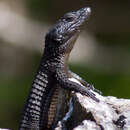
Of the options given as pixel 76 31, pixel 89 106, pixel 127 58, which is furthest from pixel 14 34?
pixel 89 106

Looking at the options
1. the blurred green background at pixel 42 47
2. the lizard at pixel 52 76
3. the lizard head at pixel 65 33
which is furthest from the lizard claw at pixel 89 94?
the blurred green background at pixel 42 47

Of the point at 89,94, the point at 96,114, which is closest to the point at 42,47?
the point at 89,94

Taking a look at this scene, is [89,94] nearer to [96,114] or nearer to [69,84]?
[69,84]

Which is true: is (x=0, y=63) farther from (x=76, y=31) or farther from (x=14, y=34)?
(x=76, y=31)

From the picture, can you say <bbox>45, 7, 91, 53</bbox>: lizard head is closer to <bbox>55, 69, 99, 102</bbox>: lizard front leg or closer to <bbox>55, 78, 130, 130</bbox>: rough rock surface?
<bbox>55, 69, 99, 102</bbox>: lizard front leg

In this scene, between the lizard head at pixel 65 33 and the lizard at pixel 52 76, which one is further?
the lizard head at pixel 65 33

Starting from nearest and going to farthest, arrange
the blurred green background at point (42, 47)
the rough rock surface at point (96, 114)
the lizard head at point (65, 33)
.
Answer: the rough rock surface at point (96, 114), the lizard head at point (65, 33), the blurred green background at point (42, 47)

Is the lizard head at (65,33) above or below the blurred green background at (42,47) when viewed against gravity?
below

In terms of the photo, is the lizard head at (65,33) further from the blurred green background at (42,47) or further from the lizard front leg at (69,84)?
the blurred green background at (42,47)
